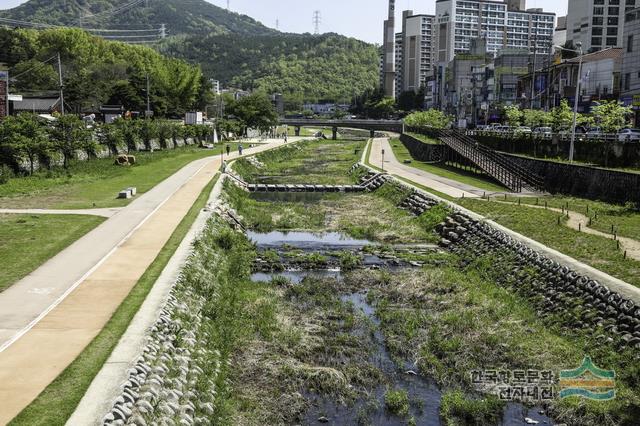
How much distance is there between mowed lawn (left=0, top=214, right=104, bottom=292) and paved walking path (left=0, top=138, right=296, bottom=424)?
45 centimetres

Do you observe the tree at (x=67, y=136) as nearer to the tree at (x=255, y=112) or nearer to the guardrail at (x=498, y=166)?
the guardrail at (x=498, y=166)

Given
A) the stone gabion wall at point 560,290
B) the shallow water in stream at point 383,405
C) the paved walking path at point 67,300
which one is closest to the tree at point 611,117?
the stone gabion wall at point 560,290

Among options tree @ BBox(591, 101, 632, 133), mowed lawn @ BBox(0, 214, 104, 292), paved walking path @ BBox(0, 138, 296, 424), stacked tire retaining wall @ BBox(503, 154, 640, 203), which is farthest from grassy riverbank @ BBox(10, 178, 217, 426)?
tree @ BBox(591, 101, 632, 133)

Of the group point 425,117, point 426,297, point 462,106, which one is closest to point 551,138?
point 426,297

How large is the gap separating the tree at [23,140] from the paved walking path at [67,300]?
63.0 ft

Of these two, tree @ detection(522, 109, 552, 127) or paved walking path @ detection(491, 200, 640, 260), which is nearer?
paved walking path @ detection(491, 200, 640, 260)

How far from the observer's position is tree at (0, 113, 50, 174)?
47.4 m

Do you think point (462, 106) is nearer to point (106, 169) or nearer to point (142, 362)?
point (106, 169)

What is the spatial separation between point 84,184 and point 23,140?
19.3 ft

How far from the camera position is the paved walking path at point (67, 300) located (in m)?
13.3

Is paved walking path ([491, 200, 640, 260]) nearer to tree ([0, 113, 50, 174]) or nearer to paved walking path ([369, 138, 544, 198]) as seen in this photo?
paved walking path ([369, 138, 544, 198])

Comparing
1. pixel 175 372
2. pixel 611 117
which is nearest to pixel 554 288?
pixel 175 372

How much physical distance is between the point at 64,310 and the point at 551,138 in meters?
48.2

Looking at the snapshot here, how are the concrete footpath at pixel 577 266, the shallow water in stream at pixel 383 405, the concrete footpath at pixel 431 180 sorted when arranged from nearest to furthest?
the shallow water in stream at pixel 383 405
the concrete footpath at pixel 577 266
the concrete footpath at pixel 431 180
